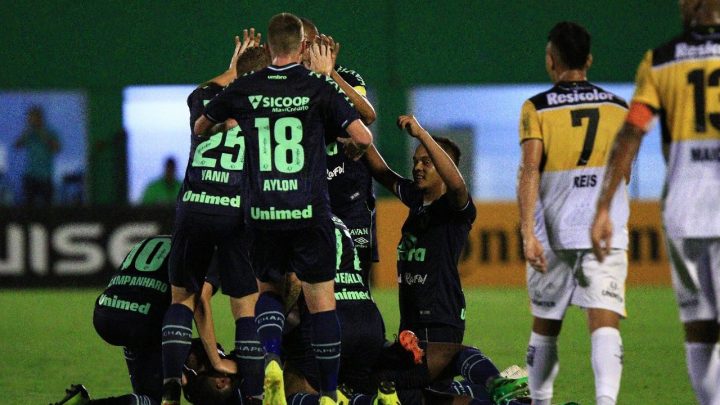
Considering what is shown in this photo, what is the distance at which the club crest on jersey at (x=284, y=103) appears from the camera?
5926 millimetres

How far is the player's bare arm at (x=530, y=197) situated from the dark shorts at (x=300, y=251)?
1006 mm

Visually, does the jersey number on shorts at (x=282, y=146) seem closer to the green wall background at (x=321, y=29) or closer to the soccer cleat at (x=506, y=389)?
the soccer cleat at (x=506, y=389)

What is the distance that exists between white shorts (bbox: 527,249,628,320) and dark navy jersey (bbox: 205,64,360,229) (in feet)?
3.67

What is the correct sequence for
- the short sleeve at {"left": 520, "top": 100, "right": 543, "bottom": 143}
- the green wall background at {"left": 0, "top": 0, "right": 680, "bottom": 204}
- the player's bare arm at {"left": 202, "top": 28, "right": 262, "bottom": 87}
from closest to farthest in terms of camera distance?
the short sleeve at {"left": 520, "top": 100, "right": 543, "bottom": 143} → the player's bare arm at {"left": 202, "top": 28, "right": 262, "bottom": 87} → the green wall background at {"left": 0, "top": 0, "right": 680, "bottom": 204}

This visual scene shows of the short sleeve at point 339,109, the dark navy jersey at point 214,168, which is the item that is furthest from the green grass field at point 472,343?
the short sleeve at point 339,109

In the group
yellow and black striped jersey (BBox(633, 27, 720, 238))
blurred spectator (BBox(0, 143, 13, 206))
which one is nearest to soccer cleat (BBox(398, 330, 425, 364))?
yellow and black striped jersey (BBox(633, 27, 720, 238))

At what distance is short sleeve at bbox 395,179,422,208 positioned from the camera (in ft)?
22.6

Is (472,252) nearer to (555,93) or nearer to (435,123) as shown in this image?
(435,123)

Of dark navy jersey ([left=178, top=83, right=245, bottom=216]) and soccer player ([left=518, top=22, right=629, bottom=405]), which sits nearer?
soccer player ([left=518, top=22, right=629, bottom=405])

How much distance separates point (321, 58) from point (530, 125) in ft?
4.78

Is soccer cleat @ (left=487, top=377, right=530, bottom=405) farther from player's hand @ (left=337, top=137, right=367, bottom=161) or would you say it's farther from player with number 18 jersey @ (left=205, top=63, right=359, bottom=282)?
player's hand @ (left=337, top=137, right=367, bottom=161)

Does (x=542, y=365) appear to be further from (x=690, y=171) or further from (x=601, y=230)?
(x=690, y=171)

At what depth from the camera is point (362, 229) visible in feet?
25.1

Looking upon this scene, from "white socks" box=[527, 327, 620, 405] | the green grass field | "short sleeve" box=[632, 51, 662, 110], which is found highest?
"short sleeve" box=[632, 51, 662, 110]
